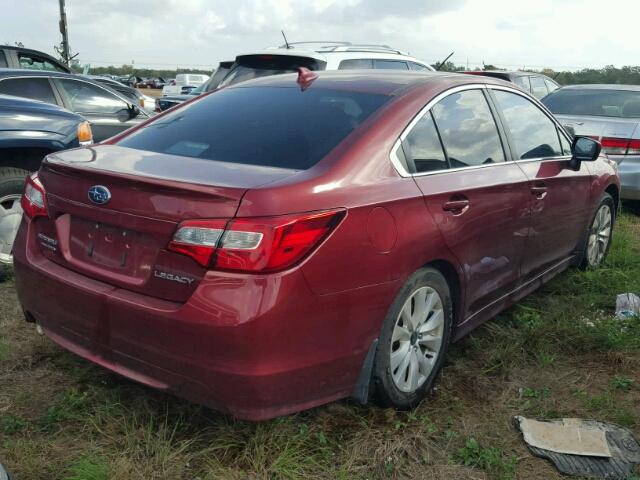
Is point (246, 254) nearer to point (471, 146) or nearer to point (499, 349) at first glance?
point (471, 146)

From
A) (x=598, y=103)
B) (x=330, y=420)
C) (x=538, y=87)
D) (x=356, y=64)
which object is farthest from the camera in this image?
(x=538, y=87)

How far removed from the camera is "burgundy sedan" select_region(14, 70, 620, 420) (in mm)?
2309

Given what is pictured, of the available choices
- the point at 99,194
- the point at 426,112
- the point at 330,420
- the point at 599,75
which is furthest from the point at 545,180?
the point at 599,75

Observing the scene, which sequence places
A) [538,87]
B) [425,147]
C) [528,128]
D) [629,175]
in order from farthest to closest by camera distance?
[538,87], [629,175], [528,128], [425,147]

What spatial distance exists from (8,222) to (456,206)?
3212 millimetres

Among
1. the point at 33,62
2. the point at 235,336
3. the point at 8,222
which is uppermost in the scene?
the point at 33,62

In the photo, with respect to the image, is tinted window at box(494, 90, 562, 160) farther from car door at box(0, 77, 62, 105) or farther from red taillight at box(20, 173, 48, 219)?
car door at box(0, 77, 62, 105)

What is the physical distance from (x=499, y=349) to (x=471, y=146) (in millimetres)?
1136

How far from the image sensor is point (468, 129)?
344 cm

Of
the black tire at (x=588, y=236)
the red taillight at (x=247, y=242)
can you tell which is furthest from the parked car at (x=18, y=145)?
the black tire at (x=588, y=236)

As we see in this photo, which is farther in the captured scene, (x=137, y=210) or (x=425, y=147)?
(x=425, y=147)

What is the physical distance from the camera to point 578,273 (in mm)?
Answer: 4969

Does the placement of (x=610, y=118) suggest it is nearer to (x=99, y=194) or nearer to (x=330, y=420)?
(x=330, y=420)

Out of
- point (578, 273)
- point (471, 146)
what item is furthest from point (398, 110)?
point (578, 273)
